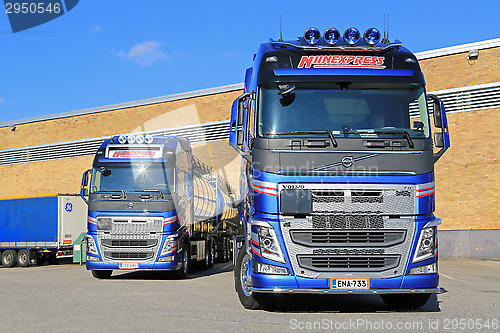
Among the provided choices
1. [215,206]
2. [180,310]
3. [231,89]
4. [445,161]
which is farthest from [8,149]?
[180,310]

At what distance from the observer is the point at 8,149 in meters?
41.0

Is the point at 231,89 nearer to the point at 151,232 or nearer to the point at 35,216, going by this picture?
the point at 35,216

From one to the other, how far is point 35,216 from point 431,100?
65.4 ft

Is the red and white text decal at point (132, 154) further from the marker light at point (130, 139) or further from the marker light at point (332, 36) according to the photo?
the marker light at point (332, 36)

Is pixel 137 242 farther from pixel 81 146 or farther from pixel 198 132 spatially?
pixel 81 146

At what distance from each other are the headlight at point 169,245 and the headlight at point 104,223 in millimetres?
1463

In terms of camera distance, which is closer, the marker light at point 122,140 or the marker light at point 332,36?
the marker light at point 332,36

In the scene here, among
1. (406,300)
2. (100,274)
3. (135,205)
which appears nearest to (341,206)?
(406,300)

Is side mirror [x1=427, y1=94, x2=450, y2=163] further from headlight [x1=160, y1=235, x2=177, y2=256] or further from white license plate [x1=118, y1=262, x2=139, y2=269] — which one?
white license plate [x1=118, y1=262, x2=139, y2=269]

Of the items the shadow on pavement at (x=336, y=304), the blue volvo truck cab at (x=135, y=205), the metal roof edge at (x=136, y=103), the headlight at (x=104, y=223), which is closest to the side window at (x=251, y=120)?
the shadow on pavement at (x=336, y=304)

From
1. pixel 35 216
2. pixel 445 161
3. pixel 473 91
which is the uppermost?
pixel 473 91

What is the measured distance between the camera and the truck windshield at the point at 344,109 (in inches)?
343

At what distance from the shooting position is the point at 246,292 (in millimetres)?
9609

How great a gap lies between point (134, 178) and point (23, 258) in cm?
1237
